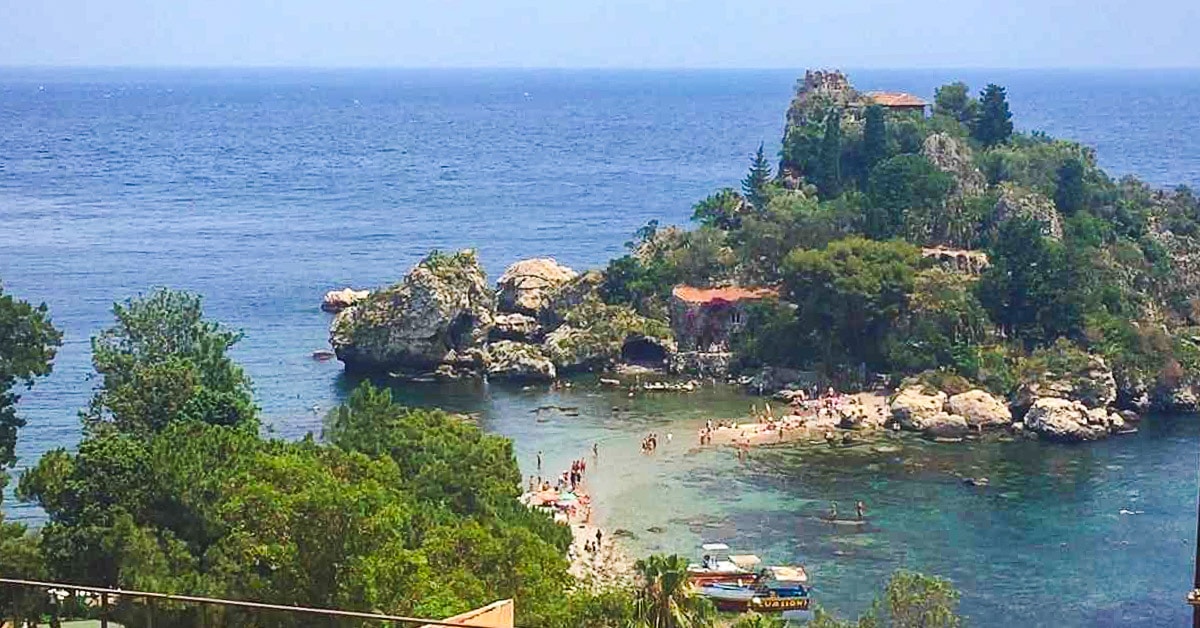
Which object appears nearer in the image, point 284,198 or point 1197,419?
point 1197,419

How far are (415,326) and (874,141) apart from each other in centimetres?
1827

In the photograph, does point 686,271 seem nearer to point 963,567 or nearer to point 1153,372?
point 1153,372

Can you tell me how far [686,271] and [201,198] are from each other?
1880 inches

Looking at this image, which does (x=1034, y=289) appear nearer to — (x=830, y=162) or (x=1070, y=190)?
(x=1070, y=190)

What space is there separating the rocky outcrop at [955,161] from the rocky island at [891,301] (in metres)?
0.08

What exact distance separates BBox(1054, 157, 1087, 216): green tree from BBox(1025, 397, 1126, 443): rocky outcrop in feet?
45.8

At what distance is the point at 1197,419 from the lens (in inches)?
1708

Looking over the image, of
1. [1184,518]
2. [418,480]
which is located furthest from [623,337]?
[418,480]

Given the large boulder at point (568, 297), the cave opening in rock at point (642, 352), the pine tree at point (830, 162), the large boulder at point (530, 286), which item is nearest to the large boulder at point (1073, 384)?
the cave opening in rock at point (642, 352)

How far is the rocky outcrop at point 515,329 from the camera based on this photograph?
5047 cm

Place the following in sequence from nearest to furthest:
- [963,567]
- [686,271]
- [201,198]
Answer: [963,567]
[686,271]
[201,198]

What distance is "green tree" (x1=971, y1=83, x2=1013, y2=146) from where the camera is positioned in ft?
202

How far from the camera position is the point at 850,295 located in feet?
149

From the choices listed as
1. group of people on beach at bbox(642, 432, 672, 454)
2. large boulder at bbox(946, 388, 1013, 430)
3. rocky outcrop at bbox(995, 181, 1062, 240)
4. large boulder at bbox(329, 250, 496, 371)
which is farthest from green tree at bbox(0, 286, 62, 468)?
rocky outcrop at bbox(995, 181, 1062, 240)
